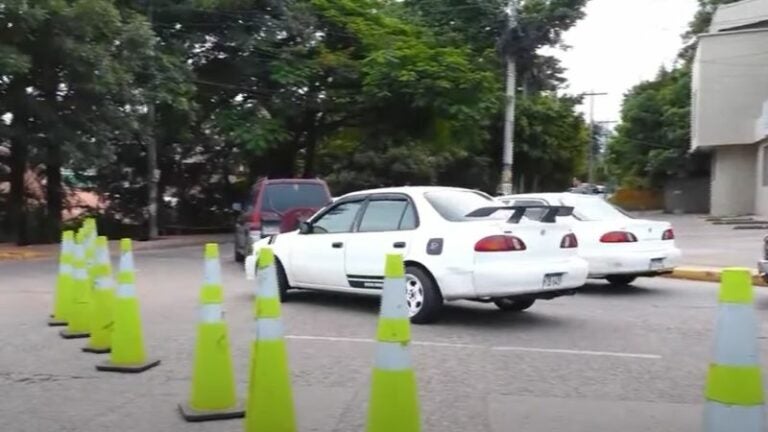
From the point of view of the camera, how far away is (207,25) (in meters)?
28.4

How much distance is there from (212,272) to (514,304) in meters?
5.49

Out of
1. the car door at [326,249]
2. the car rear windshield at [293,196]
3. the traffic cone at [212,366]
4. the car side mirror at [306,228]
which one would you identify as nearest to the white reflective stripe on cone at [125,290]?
the traffic cone at [212,366]

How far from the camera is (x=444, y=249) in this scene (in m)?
9.70

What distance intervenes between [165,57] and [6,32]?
5788mm

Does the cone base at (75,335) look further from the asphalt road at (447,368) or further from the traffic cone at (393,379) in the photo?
the traffic cone at (393,379)

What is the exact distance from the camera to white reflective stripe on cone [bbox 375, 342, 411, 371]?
4.74 m

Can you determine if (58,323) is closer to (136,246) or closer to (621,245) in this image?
(621,245)

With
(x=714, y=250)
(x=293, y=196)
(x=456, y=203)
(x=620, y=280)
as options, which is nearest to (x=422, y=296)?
(x=456, y=203)

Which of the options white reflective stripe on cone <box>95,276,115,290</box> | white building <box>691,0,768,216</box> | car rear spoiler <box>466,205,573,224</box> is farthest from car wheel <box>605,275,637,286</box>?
white building <box>691,0,768,216</box>

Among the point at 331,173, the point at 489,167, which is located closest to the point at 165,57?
the point at 331,173

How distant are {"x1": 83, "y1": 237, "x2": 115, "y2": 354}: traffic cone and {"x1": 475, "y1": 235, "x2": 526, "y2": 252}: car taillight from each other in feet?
12.0

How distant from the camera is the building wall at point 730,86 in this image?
37.6m

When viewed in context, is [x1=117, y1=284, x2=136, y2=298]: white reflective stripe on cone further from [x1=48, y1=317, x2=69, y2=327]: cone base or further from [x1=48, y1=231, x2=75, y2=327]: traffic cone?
[x1=48, y1=317, x2=69, y2=327]: cone base

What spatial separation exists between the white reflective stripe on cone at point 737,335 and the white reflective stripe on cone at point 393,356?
157 centimetres
